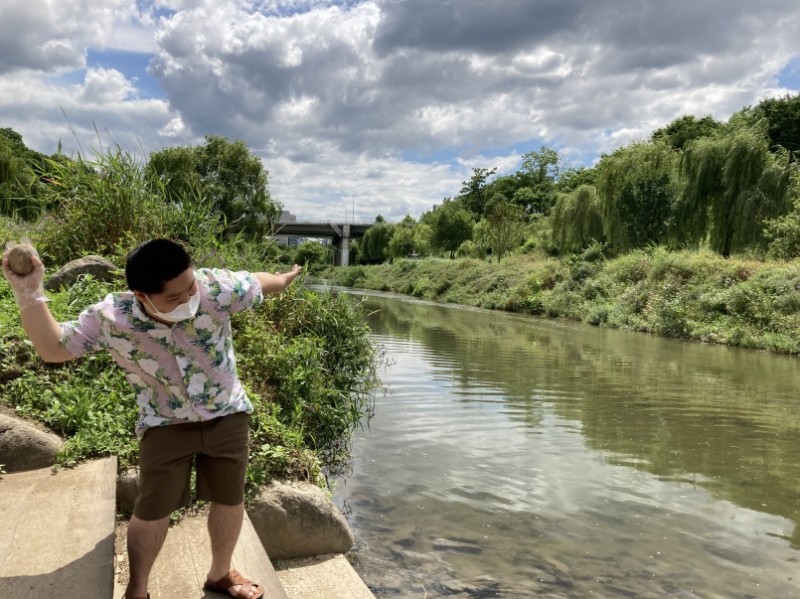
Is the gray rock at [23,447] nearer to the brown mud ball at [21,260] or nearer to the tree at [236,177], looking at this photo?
the brown mud ball at [21,260]

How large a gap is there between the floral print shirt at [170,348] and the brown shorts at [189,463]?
5cm

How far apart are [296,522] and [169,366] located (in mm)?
1675

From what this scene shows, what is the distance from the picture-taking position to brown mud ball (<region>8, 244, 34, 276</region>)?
2.27 metres

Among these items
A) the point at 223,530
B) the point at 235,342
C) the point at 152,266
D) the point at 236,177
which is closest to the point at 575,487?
the point at 235,342

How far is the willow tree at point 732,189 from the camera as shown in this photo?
24.1m

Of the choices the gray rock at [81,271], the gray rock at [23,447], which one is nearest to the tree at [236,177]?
the gray rock at [81,271]

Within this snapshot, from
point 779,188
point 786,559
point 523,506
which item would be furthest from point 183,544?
point 779,188

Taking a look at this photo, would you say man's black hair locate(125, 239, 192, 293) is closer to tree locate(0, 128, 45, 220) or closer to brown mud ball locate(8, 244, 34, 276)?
brown mud ball locate(8, 244, 34, 276)

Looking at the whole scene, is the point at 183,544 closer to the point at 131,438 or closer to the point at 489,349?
the point at 131,438

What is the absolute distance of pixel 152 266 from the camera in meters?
2.31

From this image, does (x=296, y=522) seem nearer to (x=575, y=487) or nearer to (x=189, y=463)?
(x=189, y=463)

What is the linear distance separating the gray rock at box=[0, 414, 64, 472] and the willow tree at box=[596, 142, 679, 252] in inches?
1131

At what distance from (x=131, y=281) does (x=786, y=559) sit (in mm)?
4743

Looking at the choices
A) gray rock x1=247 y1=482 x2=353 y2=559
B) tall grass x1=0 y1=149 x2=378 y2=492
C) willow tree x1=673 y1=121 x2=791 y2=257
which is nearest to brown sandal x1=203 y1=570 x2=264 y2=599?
gray rock x1=247 y1=482 x2=353 y2=559
